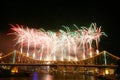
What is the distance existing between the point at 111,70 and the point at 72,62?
1068cm

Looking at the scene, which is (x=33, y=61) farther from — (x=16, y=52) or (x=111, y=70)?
(x=111, y=70)

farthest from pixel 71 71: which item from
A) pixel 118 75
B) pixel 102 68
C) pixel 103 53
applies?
pixel 118 75

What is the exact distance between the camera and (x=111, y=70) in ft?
236

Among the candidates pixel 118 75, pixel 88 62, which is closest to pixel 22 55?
pixel 88 62

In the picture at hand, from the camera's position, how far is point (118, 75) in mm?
51750

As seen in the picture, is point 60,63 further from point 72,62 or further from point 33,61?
point 33,61

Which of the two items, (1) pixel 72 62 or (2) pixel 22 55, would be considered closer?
(1) pixel 72 62

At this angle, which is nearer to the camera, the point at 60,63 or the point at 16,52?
the point at 60,63

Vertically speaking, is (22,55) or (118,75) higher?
(22,55)

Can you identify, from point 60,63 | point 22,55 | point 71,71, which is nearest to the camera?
point 60,63

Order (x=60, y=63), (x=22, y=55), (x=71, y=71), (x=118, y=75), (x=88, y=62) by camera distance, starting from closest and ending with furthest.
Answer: (x=118, y=75) < (x=60, y=63) < (x=88, y=62) < (x=22, y=55) < (x=71, y=71)

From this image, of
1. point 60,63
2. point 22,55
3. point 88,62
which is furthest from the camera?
point 22,55

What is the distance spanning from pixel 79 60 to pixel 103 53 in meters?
11.1

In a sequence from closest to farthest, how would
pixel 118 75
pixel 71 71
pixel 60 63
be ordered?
pixel 118 75
pixel 60 63
pixel 71 71
